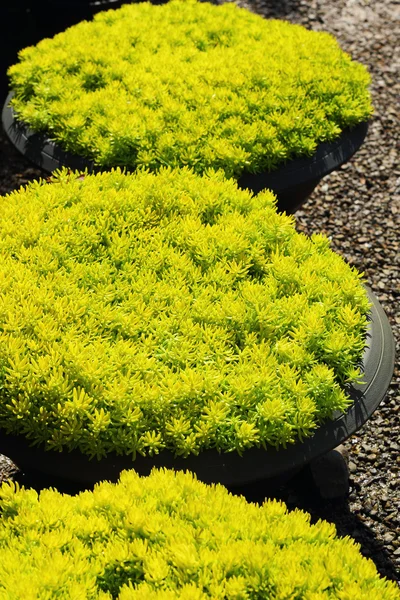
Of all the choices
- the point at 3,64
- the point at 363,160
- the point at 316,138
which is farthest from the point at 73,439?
the point at 3,64

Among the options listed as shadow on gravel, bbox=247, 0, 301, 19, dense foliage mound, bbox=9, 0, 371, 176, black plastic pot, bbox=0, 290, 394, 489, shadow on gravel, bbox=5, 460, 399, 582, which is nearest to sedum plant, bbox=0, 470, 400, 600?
black plastic pot, bbox=0, 290, 394, 489

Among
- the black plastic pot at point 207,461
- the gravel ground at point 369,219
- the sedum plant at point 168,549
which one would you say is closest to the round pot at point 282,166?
the gravel ground at point 369,219

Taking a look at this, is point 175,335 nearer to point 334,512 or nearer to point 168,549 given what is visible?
point 168,549

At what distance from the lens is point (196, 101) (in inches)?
141

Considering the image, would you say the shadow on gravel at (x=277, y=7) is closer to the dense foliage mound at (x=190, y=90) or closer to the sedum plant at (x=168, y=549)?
the dense foliage mound at (x=190, y=90)

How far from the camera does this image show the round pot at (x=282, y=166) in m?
3.41

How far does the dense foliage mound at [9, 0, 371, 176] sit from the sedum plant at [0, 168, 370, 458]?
253 mm

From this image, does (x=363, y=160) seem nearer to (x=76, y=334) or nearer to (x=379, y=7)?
(x=379, y=7)

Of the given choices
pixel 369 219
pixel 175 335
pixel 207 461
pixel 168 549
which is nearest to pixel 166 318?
pixel 175 335

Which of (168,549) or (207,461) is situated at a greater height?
(168,549)

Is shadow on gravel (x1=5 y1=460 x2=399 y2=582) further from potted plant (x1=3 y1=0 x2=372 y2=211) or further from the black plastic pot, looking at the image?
potted plant (x1=3 y1=0 x2=372 y2=211)

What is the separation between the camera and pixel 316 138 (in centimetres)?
354

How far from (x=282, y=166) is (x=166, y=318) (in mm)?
1257

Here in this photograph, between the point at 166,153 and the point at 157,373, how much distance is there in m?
1.32
